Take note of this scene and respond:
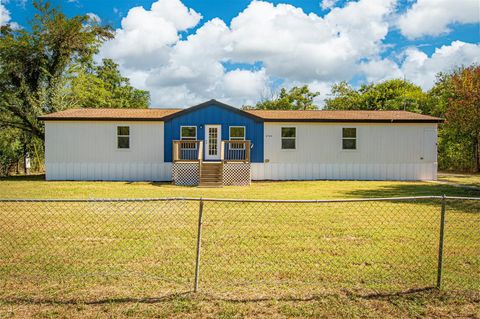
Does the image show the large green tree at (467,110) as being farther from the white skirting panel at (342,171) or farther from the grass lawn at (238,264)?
the grass lawn at (238,264)

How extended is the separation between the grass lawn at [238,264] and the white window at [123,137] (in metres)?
10.2

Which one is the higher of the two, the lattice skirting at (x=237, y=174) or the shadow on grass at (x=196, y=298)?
the lattice skirting at (x=237, y=174)

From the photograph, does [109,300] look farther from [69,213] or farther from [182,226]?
[69,213]

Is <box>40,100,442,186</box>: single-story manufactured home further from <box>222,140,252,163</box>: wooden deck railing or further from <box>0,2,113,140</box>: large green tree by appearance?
<box>0,2,113,140</box>: large green tree

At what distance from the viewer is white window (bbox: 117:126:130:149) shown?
64.8 feet

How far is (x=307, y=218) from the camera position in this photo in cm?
891

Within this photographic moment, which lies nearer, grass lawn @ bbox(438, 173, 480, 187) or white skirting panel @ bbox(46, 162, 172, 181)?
grass lawn @ bbox(438, 173, 480, 187)

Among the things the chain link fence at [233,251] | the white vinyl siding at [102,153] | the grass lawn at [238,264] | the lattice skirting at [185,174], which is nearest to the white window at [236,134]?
the lattice skirting at [185,174]

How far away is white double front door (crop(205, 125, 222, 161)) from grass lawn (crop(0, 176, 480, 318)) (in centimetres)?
1003

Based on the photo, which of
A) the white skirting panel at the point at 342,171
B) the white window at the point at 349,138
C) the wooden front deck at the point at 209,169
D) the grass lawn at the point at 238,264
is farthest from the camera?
the white window at the point at 349,138

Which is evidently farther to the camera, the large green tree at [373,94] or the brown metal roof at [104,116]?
the large green tree at [373,94]

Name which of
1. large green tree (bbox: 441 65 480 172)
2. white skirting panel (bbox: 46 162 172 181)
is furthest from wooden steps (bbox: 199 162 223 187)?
large green tree (bbox: 441 65 480 172)

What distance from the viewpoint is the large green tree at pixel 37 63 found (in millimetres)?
Result: 24000

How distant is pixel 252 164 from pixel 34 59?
16629mm
